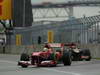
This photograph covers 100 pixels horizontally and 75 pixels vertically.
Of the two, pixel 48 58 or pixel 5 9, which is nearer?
pixel 48 58

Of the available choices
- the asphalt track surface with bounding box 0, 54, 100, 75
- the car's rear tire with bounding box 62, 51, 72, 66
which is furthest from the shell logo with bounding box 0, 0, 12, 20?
→ the asphalt track surface with bounding box 0, 54, 100, 75

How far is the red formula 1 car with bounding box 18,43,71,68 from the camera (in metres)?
24.1

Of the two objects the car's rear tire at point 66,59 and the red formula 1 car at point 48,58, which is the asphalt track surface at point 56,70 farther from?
the car's rear tire at point 66,59

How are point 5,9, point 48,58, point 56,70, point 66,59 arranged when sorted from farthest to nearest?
point 5,9, point 66,59, point 48,58, point 56,70

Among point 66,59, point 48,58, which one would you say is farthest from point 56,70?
point 66,59

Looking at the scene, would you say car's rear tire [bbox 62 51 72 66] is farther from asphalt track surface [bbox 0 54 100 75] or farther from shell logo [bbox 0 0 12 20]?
shell logo [bbox 0 0 12 20]

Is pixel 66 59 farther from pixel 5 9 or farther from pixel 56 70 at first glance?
pixel 5 9

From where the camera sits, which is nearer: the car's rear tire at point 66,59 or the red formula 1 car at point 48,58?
the red formula 1 car at point 48,58

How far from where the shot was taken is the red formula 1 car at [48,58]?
24094 mm

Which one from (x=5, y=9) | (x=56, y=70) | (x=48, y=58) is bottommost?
(x=56, y=70)

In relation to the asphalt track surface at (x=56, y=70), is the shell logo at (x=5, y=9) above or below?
above

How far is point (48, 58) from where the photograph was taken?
24.3 meters

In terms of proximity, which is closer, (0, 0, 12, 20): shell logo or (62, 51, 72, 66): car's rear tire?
(62, 51, 72, 66): car's rear tire

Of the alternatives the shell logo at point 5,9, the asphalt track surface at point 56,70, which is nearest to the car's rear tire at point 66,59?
the asphalt track surface at point 56,70
